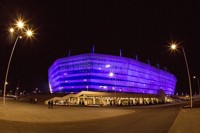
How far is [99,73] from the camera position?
87438 millimetres

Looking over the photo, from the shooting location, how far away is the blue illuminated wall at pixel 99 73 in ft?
284

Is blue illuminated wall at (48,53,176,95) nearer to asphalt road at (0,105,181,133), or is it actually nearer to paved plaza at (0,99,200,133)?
paved plaza at (0,99,200,133)

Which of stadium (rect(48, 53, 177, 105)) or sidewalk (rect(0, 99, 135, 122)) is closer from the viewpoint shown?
sidewalk (rect(0, 99, 135, 122))

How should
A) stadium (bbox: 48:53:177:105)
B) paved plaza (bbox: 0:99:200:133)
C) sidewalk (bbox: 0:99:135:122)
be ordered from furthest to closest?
stadium (bbox: 48:53:177:105) < sidewalk (bbox: 0:99:135:122) < paved plaza (bbox: 0:99:200:133)

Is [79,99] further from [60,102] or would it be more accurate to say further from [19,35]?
[19,35]

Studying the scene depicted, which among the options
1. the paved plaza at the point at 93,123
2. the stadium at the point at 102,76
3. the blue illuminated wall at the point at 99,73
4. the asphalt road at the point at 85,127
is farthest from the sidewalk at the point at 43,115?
the blue illuminated wall at the point at 99,73

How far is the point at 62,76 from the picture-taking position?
9725 centimetres

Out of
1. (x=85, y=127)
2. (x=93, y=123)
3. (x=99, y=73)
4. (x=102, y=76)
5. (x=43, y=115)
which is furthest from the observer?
(x=102, y=76)

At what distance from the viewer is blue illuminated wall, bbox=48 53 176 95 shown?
86.6m

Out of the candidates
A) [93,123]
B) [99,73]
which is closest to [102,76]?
[99,73]

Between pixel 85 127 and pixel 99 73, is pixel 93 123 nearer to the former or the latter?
pixel 85 127

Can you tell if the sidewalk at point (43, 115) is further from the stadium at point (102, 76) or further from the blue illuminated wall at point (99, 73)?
the blue illuminated wall at point (99, 73)

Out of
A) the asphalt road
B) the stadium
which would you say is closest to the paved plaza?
the asphalt road

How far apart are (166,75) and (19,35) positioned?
131 meters
